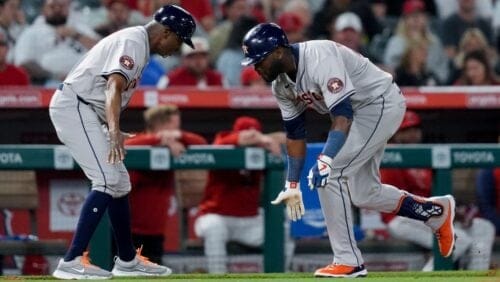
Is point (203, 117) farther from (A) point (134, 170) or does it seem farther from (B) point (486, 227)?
(B) point (486, 227)

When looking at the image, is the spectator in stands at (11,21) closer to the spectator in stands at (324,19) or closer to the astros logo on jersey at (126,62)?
the spectator in stands at (324,19)

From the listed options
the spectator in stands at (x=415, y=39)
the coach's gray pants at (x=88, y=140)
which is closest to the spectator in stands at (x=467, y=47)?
the spectator in stands at (x=415, y=39)

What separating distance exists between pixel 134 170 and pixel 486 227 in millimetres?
2681

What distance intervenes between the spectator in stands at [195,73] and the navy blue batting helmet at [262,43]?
3642 mm

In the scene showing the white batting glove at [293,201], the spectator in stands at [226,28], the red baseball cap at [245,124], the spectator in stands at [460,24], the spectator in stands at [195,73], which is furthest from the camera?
the spectator in stands at [460,24]

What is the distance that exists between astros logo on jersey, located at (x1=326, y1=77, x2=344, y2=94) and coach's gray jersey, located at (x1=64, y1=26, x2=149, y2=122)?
1.16 m

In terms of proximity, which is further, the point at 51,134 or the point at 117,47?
the point at 51,134

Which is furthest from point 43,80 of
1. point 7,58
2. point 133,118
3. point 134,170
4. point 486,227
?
point 486,227

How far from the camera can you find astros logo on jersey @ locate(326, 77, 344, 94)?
7.66 m

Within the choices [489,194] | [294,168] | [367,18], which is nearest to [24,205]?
[294,168]

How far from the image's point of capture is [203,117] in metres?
10.7

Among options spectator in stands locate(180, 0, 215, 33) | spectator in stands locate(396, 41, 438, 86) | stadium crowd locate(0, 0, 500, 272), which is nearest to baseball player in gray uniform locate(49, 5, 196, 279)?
stadium crowd locate(0, 0, 500, 272)

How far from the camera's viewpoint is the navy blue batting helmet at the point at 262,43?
7.72m

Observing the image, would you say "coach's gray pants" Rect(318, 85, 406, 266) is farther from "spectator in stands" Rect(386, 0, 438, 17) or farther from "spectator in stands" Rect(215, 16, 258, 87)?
"spectator in stands" Rect(386, 0, 438, 17)
